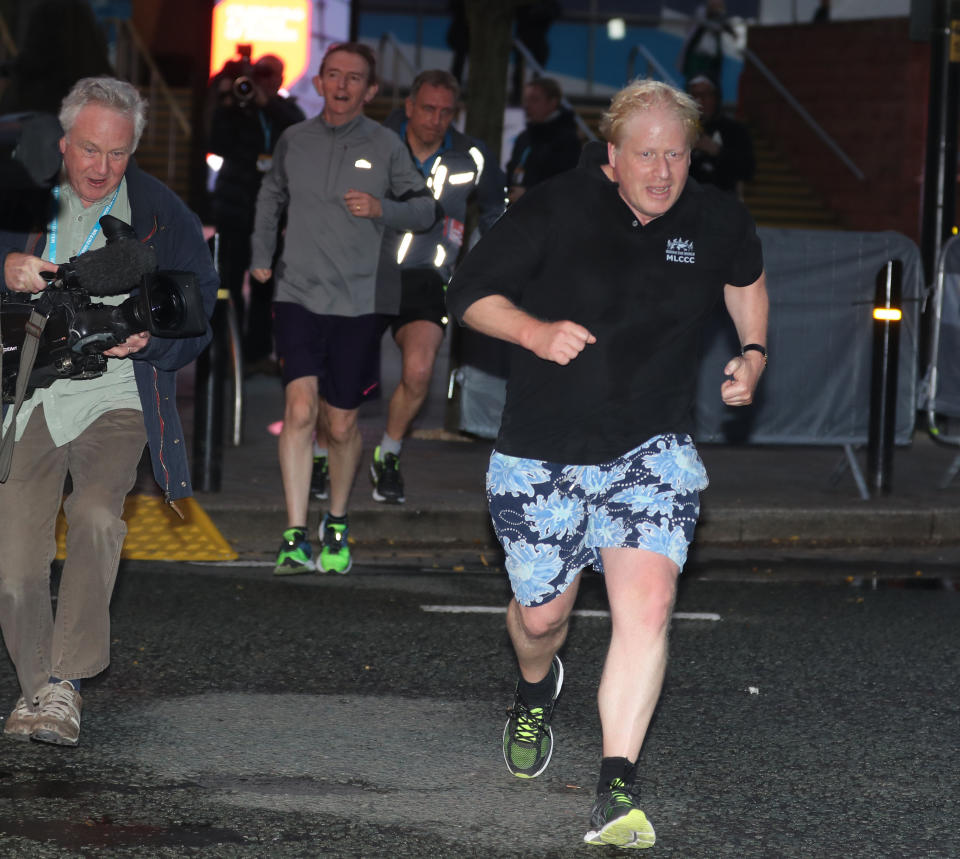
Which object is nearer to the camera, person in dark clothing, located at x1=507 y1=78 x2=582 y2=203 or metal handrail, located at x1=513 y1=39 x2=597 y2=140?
person in dark clothing, located at x1=507 y1=78 x2=582 y2=203

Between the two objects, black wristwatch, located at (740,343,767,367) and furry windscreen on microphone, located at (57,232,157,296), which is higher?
furry windscreen on microphone, located at (57,232,157,296)

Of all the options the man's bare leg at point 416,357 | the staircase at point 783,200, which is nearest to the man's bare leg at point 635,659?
the man's bare leg at point 416,357

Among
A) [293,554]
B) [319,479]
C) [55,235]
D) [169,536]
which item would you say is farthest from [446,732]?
[319,479]

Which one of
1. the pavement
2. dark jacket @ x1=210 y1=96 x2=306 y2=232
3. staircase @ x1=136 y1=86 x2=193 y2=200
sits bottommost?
the pavement

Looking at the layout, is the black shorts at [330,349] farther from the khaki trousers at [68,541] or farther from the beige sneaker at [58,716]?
the beige sneaker at [58,716]

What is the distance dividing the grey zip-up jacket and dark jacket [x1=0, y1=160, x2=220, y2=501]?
247cm

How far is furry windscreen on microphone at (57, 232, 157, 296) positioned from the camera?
4.57m

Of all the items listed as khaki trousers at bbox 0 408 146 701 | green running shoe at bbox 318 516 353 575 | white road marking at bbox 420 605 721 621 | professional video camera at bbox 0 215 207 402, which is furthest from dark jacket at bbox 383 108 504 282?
professional video camera at bbox 0 215 207 402

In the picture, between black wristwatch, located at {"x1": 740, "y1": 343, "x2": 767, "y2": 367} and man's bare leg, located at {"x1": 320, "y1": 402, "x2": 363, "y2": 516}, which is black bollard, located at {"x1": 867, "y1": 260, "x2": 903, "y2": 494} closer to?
man's bare leg, located at {"x1": 320, "y1": 402, "x2": 363, "y2": 516}

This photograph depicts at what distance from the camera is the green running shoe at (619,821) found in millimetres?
4207

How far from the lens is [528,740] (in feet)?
15.8

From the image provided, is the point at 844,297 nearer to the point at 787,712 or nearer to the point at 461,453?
the point at 461,453

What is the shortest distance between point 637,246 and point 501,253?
13.5 inches

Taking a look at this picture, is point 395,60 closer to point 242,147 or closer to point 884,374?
point 242,147
